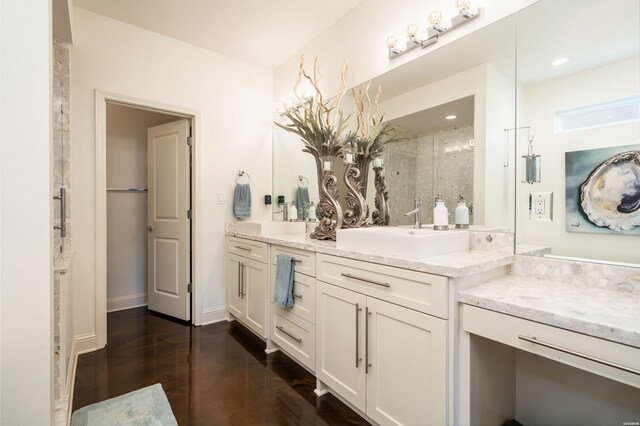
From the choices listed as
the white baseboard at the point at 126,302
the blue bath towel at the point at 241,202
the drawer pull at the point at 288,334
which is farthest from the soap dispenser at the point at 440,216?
the white baseboard at the point at 126,302

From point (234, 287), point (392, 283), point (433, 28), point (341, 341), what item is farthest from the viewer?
point (234, 287)

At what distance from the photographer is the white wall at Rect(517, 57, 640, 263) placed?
1208 mm

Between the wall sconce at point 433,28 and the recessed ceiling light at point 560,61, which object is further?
the wall sconce at point 433,28

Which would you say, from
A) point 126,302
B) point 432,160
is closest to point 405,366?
point 432,160

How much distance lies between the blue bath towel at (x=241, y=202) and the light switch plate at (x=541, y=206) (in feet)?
8.00

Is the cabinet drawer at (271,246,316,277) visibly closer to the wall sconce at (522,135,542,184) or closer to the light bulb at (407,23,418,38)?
the wall sconce at (522,135,542,184)

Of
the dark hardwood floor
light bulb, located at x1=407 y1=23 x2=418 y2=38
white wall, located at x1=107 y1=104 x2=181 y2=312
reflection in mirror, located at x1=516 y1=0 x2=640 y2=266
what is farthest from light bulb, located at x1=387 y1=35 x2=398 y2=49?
white wall, located at x1=107 y1=104 x2=181 y2=312

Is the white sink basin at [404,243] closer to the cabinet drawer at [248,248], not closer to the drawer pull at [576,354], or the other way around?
the drawer pull at [576,354]

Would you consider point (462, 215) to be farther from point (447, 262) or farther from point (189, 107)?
point (189, 107)

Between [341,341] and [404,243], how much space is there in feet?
2.16

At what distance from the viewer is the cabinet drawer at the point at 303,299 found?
1857 millimetres

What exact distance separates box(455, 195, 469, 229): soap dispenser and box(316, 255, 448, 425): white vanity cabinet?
0.67 m

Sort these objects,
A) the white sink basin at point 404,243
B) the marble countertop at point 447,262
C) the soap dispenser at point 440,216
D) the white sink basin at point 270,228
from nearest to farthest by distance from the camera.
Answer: the marble countertop at point 447,262 < the white sink basin at point 404,243 < the soap dispenser at point 440,216 < the white sink basin at point 270,228

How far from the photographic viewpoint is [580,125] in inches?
52.4
